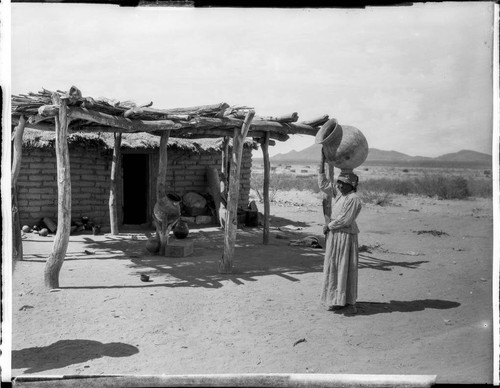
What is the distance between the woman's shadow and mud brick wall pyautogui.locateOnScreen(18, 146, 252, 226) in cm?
740

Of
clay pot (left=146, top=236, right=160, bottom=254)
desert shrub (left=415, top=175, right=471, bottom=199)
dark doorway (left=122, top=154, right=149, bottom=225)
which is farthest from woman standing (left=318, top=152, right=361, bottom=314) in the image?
desert shrub (left=415, top=175, right=471, bottom=199)

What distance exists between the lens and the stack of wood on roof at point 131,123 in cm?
667

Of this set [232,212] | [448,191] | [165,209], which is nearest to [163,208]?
[165,209]

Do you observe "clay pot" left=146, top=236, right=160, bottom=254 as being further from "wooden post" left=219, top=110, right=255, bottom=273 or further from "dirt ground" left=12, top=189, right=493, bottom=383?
"wooden post" left=219, top=110, right=255, bottom=273

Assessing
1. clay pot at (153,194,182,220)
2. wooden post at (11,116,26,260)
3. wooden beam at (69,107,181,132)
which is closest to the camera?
wooden beam at (69,107,181,132)

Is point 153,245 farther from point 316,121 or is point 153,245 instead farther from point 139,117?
point 316,121

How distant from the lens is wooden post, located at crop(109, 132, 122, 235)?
11570 millimetres

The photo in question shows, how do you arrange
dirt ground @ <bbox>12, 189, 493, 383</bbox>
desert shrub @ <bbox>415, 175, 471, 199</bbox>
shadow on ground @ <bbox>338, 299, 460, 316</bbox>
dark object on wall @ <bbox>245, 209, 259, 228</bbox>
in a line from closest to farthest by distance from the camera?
1. dirt ground @ <bbox>12, 189, 493, 383</bbox>
2. shadow on ground @ <bbox>338, 299, 460, 316</bbox>
3. dark object on wall @ <bbox>245, 209, 259, 228</bbox>
4. desert shrub @ <bbox>415, 175, 471, 199</bbox>

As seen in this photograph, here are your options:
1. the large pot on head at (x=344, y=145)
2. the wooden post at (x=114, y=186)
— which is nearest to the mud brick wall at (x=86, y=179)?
the wooden post at (x=114, y=186)

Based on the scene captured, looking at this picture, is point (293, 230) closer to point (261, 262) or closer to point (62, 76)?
point (261, 262)

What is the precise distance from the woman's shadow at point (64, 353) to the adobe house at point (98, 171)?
24.3ft

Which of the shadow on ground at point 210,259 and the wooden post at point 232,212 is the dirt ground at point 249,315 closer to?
the shadow on ground at point 210,259

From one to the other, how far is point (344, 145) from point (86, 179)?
318 inches

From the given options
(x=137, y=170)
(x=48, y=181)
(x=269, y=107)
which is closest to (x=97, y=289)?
(x=48, y=181)
